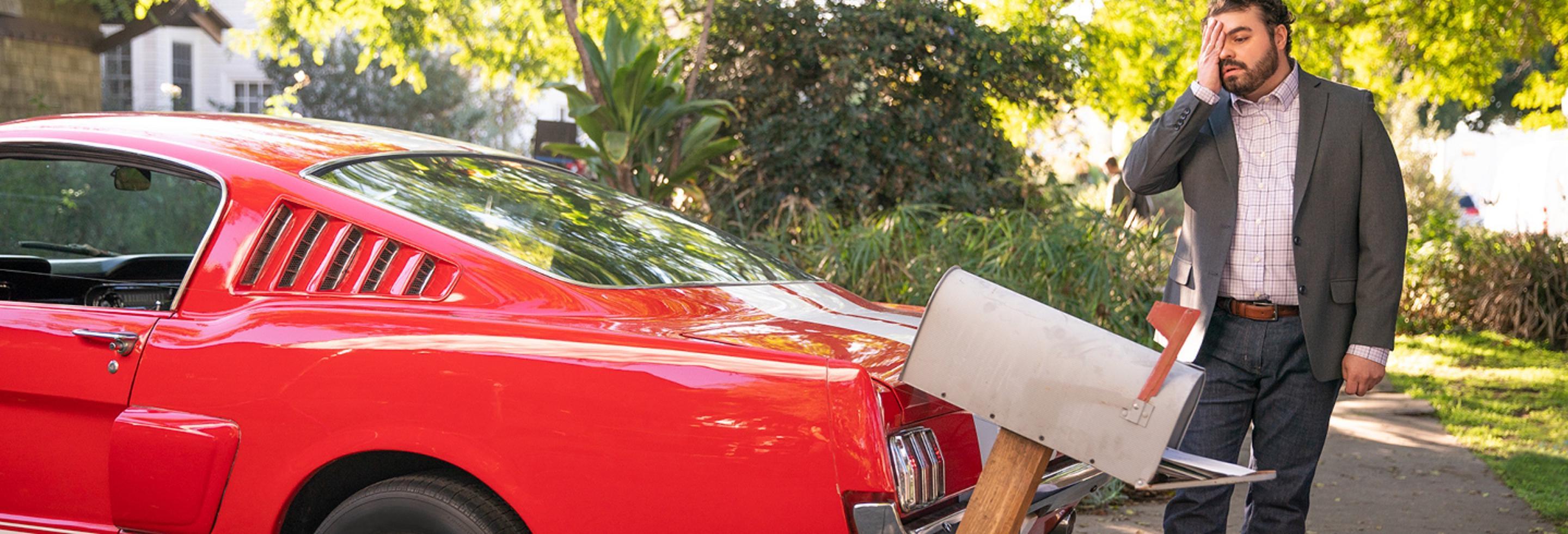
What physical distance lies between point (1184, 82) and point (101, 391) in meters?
13.5

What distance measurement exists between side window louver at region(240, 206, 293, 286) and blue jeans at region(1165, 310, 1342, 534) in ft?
7.18

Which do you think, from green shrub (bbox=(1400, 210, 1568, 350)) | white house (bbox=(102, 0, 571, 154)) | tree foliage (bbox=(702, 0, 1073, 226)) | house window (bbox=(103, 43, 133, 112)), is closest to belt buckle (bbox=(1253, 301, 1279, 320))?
tree foliage (bbox=(702, 0, 1073, 226))

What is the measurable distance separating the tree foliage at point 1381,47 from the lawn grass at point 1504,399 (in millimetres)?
2620

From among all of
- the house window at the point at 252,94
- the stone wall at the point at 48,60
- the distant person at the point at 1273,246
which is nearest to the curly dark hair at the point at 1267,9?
the distant person at the point at 1273,246

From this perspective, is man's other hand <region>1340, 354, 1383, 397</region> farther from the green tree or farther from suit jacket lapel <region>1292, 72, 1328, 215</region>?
the green tree

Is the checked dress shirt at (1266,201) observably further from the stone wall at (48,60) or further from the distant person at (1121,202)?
the stone wall at (48,60)

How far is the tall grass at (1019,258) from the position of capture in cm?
657

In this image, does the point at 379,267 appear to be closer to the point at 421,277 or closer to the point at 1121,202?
the point at 421,277

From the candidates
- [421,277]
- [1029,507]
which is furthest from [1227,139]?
[421,277]

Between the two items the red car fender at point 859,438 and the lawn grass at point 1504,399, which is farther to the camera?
the lawn grass at point 1504,399

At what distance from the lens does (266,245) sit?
282 cm

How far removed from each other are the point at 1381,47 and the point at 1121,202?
3.08 meters

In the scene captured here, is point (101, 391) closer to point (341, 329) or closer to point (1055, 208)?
point (341, 329)

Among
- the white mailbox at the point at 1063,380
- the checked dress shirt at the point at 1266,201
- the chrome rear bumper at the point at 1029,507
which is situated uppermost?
the checked dress shirt at the point at 1266,201
